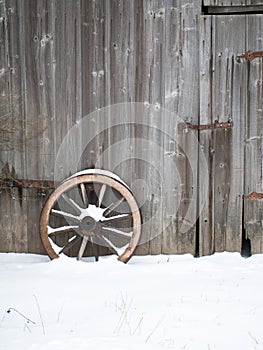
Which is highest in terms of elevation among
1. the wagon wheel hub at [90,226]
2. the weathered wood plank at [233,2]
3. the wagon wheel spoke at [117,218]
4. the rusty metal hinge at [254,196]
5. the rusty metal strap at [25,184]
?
the weathered wood plank at [233,2]

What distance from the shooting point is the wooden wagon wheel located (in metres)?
4.70

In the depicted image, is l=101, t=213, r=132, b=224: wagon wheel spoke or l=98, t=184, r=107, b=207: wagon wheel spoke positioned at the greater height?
l=98, t=184, r=107, b=207: wagon wheel spoke

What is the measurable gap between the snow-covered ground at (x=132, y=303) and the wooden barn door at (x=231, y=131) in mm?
303

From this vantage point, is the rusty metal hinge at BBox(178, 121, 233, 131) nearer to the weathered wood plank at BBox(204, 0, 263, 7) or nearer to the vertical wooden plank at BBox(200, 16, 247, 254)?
the vertical wooden plank at BBox(200, 16, 247, 254)

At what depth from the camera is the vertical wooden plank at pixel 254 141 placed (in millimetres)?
4688

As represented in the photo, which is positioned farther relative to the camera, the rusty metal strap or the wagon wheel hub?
the rusty metal strap

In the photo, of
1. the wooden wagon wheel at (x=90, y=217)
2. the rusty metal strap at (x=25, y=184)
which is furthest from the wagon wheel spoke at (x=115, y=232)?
the rusty metal strap at (x=25, y=184)

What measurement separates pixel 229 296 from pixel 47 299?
57.9 inches

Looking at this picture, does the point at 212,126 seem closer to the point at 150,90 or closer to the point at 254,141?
the point at 254,141

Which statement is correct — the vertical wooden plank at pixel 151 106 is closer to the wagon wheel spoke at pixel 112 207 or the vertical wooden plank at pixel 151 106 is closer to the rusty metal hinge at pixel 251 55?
the wagon wheel spoke at pixel 112 207

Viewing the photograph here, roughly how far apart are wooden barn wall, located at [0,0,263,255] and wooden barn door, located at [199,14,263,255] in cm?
1

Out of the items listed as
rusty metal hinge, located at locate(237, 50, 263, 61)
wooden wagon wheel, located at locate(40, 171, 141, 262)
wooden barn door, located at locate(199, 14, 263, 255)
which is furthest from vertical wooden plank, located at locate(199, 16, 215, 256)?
wooden wagon wheel, located at locate(40, 171, 141, 262)

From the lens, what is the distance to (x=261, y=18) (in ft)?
15.3

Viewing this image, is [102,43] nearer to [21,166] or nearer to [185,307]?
[21,166]
